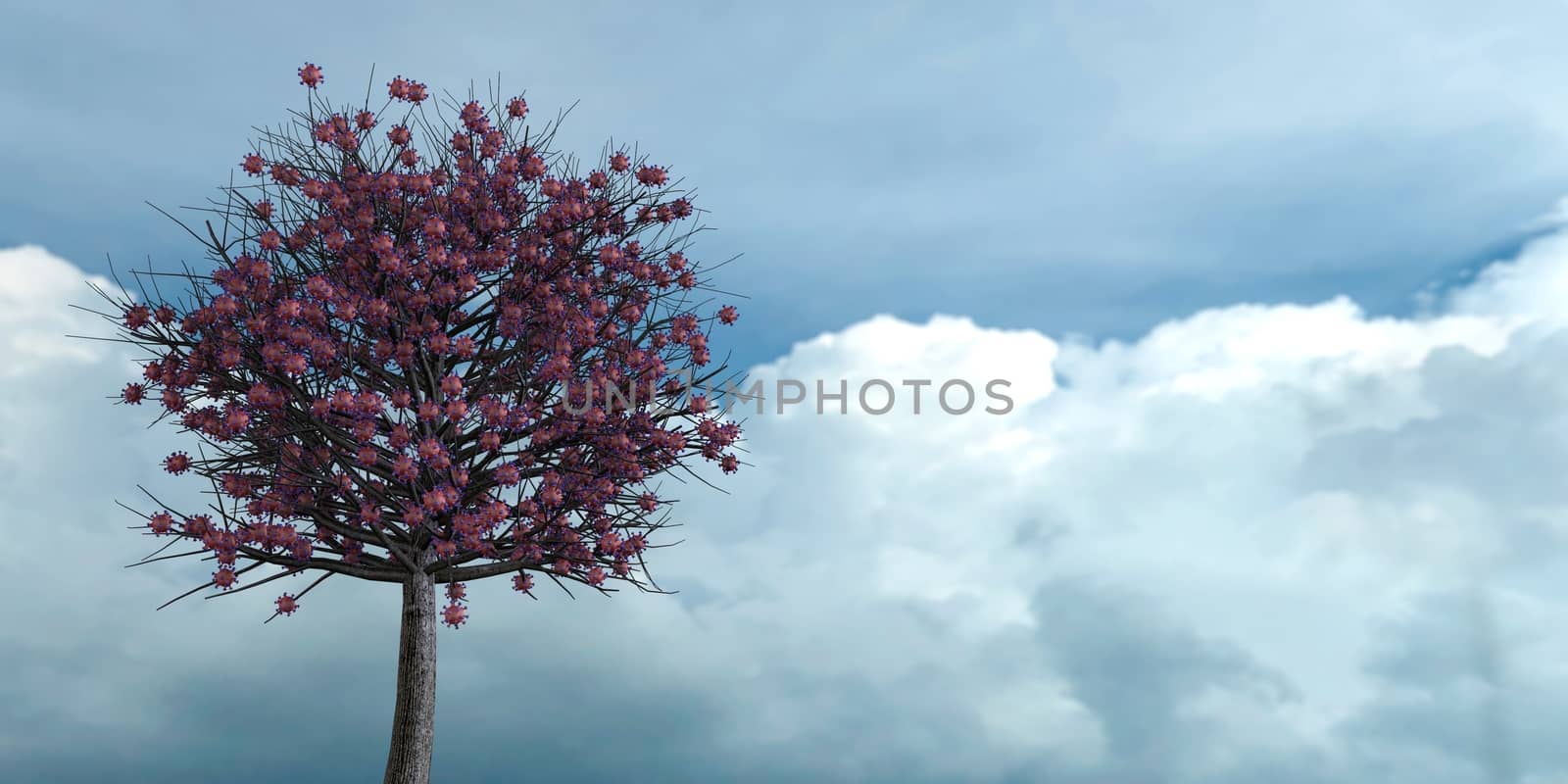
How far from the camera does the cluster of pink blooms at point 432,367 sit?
12.2 m

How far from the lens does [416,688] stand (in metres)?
12.9

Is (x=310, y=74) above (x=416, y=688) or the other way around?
above

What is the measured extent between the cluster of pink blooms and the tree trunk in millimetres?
345

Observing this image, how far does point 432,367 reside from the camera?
43.2 ft

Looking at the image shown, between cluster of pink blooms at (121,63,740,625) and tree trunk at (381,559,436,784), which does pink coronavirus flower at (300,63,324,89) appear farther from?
tree trunk at (381,559,436,784)

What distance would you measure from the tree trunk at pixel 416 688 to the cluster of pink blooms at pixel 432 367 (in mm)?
345

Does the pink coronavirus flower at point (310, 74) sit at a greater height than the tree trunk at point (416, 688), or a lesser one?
greater

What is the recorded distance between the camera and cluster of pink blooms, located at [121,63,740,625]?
12180 mm

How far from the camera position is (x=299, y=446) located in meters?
12.6

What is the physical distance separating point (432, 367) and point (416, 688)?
3.37 metres

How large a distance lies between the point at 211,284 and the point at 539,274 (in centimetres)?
339

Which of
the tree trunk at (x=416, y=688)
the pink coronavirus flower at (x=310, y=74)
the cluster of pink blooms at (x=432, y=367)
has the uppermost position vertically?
the pink coronavirus flower at (x=310, y=74)

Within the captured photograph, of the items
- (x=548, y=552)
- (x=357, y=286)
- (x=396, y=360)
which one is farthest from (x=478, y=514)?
(x=357, y=286)

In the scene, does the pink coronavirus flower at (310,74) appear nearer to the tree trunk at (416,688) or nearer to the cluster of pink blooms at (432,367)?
the cluster of pink blooms at (432,367)
